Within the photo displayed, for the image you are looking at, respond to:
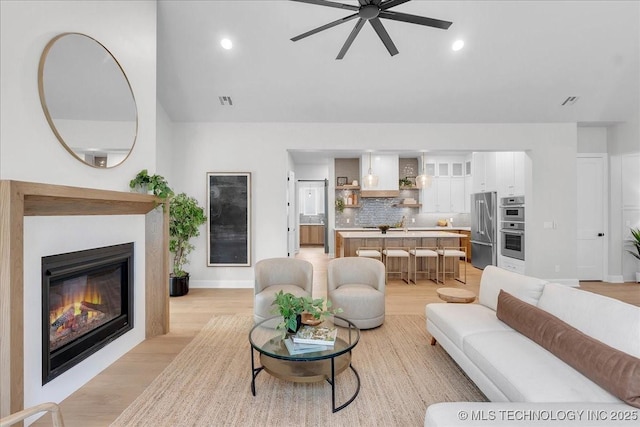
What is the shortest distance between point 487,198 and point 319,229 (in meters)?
5.86

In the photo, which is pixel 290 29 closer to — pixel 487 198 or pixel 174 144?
pixel 174 144

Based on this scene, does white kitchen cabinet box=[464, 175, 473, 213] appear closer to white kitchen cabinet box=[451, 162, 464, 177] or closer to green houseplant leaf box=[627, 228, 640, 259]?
white kitchen cabinet box=[451, 162, 464, 177]

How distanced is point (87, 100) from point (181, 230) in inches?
95.0

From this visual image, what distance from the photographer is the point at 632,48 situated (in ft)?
12.9

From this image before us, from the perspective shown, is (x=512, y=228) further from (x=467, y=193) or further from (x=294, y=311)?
(x=294, y=311)

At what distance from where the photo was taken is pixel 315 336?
7.02 feet

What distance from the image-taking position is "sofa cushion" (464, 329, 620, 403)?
152 centimetres

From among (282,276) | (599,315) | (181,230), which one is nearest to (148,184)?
(181,230)

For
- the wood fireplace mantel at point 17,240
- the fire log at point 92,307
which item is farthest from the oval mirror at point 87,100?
the fire log at point 92,307

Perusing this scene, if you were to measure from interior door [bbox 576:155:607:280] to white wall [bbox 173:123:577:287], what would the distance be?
1.55 ft

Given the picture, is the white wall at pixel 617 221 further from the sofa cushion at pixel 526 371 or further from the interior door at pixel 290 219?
the interior door at pixel 290 219

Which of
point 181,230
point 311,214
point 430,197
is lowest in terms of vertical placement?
point 181,230

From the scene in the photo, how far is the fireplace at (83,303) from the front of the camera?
6.84ft

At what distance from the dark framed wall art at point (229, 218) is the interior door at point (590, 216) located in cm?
597
